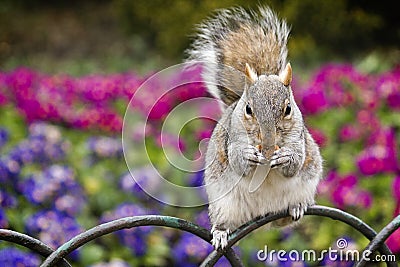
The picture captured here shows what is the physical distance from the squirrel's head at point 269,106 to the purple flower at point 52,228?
0.81 m

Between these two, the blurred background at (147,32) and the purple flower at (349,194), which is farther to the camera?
the blurred background at (147,32)

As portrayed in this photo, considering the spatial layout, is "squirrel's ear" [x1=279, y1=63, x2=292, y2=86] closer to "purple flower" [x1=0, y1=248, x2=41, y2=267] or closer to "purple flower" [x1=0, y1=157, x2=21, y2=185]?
"purple flower" [x1=0, y1=248, x2=41, y2=267]

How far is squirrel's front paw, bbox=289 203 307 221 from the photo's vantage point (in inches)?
37.5

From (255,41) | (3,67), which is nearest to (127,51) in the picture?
(3,67)

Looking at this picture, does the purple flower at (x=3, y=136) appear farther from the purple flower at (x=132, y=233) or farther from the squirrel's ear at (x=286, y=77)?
the squirrel's ear at (x=286, y=77)

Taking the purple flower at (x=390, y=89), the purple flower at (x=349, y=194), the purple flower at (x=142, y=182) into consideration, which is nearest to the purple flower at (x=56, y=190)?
the purple flower at (x=142, y=182)

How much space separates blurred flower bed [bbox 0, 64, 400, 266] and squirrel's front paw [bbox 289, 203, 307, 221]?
0.61m

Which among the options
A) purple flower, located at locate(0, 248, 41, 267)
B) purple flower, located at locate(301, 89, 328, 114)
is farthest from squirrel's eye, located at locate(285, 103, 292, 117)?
purple flower, located at locate(301, 89, 328, 114)

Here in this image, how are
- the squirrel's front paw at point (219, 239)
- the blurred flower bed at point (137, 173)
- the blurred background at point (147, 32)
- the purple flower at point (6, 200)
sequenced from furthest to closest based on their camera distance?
1. the blurred background at point (147, 32)
2. the blurred flower bed at point (137, 173)
3. the purple flower at point (6, 200)
4. the squirrel's front paw at point (219, 239)

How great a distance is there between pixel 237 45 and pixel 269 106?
28 cm

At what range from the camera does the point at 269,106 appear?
87 centimetres

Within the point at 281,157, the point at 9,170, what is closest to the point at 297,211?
the point at 281,157

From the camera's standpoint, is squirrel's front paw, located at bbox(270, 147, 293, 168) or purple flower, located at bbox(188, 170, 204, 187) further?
purple flower, located at bbox(188, 170, 204, 187)

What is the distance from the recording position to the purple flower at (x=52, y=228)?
1570mm
